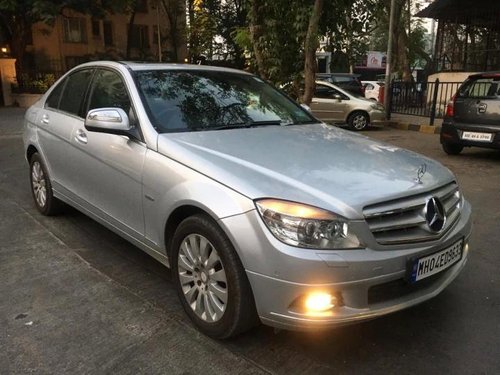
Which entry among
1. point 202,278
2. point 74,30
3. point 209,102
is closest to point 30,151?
point 209,102

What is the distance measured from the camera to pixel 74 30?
32.1 metres

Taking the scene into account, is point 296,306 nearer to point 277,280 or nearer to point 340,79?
point 277,280

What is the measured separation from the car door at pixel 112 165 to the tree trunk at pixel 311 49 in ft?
17.2

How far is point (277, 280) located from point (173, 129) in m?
1.45

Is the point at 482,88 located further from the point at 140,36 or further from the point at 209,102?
the point at 140,36

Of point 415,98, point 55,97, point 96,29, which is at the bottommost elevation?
point 415,98

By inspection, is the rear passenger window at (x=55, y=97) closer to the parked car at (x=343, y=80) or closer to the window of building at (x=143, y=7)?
the parked car at (x=343, y=80)

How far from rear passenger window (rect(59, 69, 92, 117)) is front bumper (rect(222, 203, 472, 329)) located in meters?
2.51

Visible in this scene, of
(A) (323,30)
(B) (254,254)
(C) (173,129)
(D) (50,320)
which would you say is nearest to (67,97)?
(C) (173,129)

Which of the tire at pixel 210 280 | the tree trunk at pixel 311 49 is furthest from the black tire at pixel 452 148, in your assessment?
the tire at pixel 210 280

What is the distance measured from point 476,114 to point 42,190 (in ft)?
22.5

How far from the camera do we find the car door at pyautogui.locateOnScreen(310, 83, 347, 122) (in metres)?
13.5

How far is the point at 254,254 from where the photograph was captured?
2549mm

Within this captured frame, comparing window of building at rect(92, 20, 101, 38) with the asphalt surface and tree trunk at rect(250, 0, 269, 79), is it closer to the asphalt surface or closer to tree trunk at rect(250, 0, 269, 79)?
tree trunk at rect(250, 0, 269, 79)
